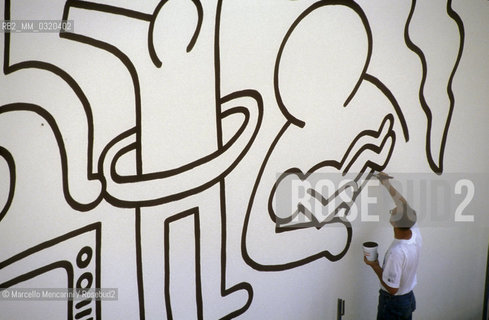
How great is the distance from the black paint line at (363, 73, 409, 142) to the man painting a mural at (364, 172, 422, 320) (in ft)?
1.01

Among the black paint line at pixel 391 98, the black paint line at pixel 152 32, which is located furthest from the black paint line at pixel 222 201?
the black paint line at pixel 391 98

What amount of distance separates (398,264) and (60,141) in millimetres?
1889

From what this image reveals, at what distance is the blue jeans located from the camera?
2668 millimetres

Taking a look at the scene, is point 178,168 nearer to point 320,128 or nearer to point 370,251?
point 320,128

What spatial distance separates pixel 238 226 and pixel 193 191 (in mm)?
327

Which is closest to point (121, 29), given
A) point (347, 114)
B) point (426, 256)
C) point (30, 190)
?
point (30, 190)

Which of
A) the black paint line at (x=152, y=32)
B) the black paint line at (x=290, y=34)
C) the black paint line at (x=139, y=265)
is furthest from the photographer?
the black paint line at (x=290, y=34)

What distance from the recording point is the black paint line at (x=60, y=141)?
180 centimetres

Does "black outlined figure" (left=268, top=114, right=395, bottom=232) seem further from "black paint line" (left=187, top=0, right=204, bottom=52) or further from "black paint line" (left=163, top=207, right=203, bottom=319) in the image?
"black paint line" (left=187, top=0, right=204, bottom=52)

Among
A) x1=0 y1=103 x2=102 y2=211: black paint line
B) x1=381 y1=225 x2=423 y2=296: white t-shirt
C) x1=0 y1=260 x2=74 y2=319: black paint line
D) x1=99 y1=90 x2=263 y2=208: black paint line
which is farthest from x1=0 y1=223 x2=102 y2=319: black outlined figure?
x1=381 y1=225 x2=423 y2=296: white t-shirt

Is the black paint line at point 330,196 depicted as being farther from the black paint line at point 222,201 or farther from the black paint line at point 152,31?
the black paint line at point 152,31

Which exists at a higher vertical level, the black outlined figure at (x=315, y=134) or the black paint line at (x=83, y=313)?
the black outlined figure at (x=315, y=134)

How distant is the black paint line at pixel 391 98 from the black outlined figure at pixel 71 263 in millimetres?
1658

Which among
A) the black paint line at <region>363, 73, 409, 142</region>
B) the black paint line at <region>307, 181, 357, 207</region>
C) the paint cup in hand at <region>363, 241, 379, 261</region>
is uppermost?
the black paint line at <region>363, 73, 409, 142</region>
